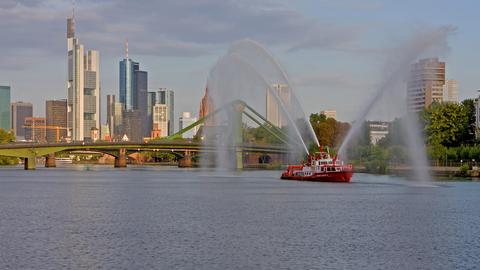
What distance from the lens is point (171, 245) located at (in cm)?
3831

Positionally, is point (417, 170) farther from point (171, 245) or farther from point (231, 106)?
point (171, 245)

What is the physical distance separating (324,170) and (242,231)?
165 feet

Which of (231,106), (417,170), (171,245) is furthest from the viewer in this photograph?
(231,106)

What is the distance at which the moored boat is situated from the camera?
9081cm

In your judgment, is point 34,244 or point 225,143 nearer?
point 34,244

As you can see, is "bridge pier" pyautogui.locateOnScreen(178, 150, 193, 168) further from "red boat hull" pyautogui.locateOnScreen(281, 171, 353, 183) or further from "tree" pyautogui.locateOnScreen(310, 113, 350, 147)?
"red boat hull" pyautogui.locateOnScreen(281, 171, 353, 183)

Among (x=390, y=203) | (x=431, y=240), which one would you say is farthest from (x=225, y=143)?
(x=431, y=240)

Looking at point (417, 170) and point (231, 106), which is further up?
point (231, 106)

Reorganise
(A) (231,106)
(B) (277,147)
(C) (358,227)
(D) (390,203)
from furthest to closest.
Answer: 1. (B) (277,147)
2. (A) (231,106)
3. (D) (390,203)
4. (C) (358,227)

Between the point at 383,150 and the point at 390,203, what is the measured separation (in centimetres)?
6705

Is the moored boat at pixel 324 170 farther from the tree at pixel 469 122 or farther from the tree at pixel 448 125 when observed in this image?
the tree at pixel 469 122

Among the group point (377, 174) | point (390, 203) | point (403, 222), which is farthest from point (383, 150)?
point (403, 222)

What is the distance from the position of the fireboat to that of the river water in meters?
19.7

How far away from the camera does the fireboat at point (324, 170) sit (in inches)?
3575
